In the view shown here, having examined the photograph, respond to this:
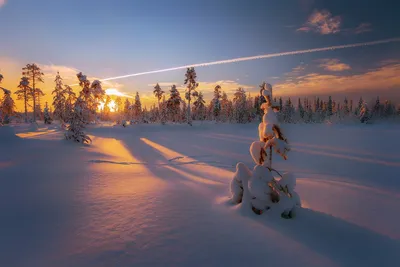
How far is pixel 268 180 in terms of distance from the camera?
6.04m

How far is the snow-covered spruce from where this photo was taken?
6055mm

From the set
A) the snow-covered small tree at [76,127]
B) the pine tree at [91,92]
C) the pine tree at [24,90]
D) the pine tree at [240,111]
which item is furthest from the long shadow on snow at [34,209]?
the pine tree at [240,111]

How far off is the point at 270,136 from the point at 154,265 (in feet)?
14.8

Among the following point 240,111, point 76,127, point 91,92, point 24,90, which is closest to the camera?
point 76,127

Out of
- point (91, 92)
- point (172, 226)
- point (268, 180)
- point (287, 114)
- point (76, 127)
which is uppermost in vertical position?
point (91, 92)

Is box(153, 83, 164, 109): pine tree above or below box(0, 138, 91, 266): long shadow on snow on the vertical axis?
above

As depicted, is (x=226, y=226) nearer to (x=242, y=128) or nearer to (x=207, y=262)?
(x=207, y=262)

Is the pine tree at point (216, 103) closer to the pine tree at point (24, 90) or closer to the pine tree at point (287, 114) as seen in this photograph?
the pine tree at point (287, 114)

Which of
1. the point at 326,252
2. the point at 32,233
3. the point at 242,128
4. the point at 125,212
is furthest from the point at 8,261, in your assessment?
the point at 242,128

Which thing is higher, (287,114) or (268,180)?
(287,114)

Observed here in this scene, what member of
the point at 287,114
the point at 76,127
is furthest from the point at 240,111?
the point at 76,127

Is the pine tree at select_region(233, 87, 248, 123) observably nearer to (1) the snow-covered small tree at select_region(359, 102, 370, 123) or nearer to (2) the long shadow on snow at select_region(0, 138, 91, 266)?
(1) the snow-covered small tree at select_region(359, 102, 370, 123)

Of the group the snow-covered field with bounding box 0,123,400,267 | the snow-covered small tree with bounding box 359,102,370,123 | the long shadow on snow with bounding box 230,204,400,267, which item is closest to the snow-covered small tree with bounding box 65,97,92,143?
the snow-covered field with bounding box 0,123,400,267

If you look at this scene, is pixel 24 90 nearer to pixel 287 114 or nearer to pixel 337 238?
pixel 337 238
